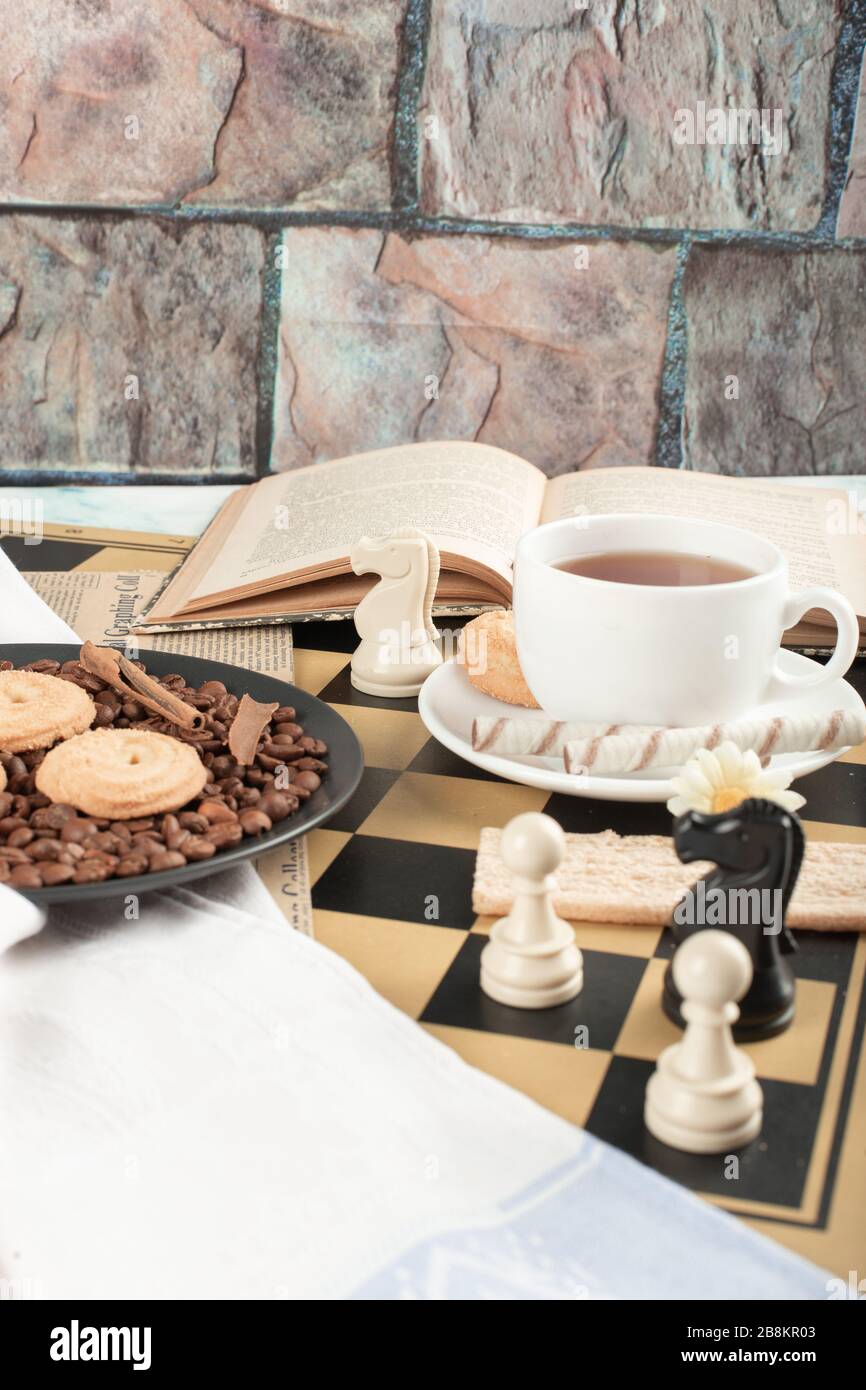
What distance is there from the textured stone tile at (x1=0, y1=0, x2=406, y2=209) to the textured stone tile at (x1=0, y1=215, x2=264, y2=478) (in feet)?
0.22

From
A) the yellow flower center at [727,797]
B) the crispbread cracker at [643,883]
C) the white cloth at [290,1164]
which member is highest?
the yellow flower center at [727,797]

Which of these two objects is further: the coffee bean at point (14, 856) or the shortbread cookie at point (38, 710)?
the shortbread cookie at point (38, 710)

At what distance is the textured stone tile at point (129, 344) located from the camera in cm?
202

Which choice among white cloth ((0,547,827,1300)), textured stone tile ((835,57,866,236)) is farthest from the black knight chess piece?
textured stone tile ((835,57,866,236))

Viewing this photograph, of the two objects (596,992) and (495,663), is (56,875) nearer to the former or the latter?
(596,992)

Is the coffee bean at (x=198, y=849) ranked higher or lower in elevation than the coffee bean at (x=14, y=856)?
higher

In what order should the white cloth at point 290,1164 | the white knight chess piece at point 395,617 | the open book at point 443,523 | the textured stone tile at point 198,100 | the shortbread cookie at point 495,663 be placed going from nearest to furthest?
the white cloth at point 290,1164 → the shortbread cookie at point 495,663 → the white knight chess piece at point 395,617 → the open book at point 443,523 → the textured stone tile at point 198,100

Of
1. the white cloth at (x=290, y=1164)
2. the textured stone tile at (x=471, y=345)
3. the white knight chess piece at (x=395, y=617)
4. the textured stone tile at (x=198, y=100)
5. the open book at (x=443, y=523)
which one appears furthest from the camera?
the textured stone tile at (x=471, y=345)

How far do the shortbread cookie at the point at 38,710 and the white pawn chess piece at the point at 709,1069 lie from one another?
0.44m

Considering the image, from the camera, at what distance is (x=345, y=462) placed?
150 cm

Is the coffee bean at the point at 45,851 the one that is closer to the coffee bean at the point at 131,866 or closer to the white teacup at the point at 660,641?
the coffee bean at the point at 131,866

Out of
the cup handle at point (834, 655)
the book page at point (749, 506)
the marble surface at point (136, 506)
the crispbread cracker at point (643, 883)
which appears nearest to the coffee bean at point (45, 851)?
the crispbread cracker at point (643, 883)

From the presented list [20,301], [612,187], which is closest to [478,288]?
[612,187]
